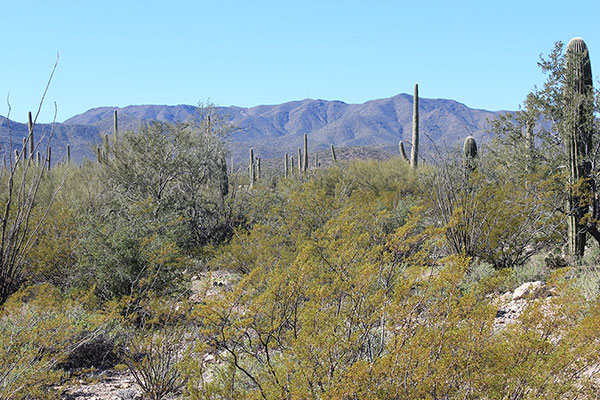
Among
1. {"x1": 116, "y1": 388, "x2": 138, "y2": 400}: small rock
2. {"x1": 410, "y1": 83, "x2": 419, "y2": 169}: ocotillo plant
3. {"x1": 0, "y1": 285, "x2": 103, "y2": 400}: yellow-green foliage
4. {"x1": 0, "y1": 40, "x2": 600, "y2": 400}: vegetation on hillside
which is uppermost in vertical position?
{"x1": 410, "y1": 83, "x2": 419, "y2": 169}: ocotillo plant

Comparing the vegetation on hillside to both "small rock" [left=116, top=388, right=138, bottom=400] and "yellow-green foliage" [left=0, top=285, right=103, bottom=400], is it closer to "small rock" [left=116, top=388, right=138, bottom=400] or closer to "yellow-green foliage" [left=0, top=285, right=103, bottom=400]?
"yellow-green foliage" [left=0, top=285, right=103, bottom=400]

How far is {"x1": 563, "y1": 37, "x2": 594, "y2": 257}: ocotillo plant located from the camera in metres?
8.55

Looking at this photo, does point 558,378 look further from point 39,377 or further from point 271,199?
point 271,199

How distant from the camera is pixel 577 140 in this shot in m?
8.80

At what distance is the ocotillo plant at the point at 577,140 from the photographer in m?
8.55

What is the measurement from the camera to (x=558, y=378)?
3123 millimetres

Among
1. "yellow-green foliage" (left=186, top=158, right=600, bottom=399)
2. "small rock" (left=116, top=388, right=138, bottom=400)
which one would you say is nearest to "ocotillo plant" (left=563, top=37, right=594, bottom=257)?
"yellow-green foliage" (left=186, top=158, right=600, bottom=399)

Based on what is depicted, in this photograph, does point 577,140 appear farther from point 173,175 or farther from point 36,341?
point 173,175

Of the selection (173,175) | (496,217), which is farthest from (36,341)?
(173,175)

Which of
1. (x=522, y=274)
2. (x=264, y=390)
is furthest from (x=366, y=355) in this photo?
(x=522, y=274)

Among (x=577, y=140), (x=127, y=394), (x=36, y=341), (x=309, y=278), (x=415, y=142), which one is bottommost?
(x=127, y=394)

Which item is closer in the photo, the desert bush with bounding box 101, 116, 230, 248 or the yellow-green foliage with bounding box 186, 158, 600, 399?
the yellow-green foliage with bounding box 186, 158, 600, 399

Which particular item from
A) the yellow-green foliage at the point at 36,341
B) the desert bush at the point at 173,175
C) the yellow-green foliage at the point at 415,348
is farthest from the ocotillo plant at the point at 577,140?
the desert bush at the point at 173,175

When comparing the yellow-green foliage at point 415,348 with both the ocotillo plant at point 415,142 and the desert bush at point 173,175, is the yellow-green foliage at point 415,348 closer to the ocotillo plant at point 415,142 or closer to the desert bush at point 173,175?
the desert bush at point 173,175
